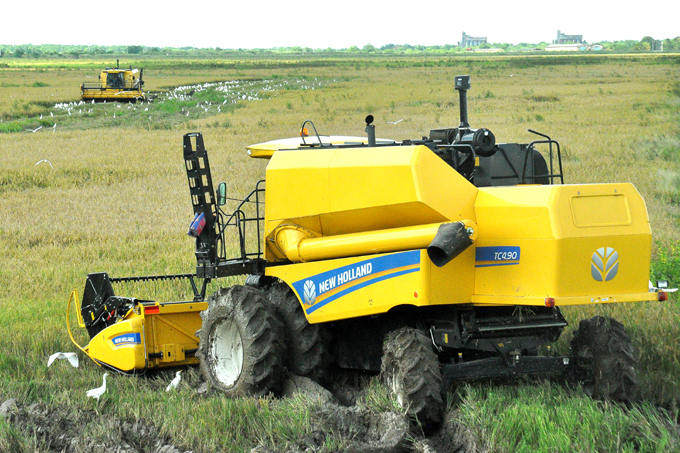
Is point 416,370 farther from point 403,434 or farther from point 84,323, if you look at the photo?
point 84,323

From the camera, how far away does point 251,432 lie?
5.80 meters

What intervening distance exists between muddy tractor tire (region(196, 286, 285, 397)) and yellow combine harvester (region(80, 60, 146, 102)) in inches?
1758

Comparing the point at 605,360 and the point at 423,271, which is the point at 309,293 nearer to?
the point at 423,271

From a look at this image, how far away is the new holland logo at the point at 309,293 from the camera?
650 cm

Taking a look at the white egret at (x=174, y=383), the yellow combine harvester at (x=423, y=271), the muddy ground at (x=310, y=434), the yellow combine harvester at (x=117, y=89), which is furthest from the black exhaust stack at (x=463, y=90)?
the yellow combine harvester at (x=117, y=89)

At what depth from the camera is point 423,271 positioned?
567 cm

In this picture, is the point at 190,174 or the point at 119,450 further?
the point at 190,174

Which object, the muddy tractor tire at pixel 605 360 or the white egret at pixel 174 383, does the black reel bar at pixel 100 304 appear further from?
A: the muddy tractor tire at pixel 605 360

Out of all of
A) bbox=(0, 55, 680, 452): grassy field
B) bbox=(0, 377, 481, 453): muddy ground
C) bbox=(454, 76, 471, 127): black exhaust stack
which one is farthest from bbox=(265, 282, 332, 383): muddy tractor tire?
bbox=(454, 76, 471, 127): black exhaust stack

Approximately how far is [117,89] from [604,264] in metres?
48.8

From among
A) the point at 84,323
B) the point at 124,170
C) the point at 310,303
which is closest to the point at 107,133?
the point at 124,170

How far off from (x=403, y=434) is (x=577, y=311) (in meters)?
3.94

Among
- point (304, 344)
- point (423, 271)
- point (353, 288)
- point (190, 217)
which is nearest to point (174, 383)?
point (304, 344)

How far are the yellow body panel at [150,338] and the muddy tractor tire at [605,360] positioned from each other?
359 cm
